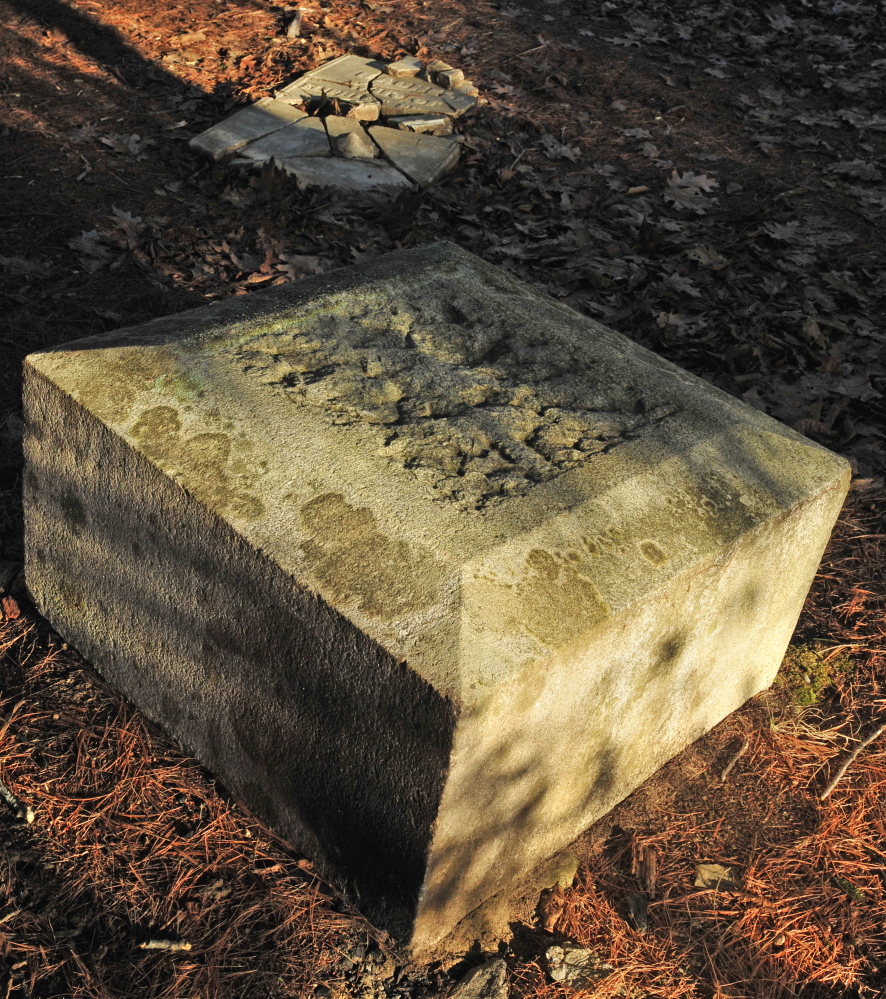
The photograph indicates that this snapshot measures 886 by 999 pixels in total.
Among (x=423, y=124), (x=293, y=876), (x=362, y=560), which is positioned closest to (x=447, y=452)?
(x=362, y=560)

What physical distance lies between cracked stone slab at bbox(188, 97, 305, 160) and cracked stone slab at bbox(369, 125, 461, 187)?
0.51 m

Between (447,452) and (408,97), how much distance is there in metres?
4.36

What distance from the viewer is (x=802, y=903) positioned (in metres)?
2.13

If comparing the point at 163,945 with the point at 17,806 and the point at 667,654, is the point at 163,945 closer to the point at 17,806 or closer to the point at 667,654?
the point at 17,806

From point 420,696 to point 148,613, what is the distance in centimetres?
83

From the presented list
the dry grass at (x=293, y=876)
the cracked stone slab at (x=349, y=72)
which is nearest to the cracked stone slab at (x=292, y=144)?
the cracked stone slab at (x=349, y=72)

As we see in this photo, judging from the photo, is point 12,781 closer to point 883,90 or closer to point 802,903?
point 802,903

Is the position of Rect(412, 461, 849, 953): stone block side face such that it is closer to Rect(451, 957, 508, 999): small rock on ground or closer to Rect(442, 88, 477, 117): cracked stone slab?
Rect(451, 957, 508, 999): small rock on ground

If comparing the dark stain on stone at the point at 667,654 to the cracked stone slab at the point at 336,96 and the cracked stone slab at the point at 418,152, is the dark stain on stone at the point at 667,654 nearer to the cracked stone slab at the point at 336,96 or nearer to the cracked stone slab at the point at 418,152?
the cracked stone slab at the point at 418,152

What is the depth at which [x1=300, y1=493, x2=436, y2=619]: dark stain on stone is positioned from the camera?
5.65ft

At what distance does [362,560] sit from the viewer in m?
1.79

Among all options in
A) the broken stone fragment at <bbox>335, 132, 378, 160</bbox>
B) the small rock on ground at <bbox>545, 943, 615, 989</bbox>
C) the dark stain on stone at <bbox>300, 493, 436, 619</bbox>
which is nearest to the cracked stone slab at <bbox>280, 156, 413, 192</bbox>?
the broken stone fragment at <bbox>335, 132, 378, 160</bbox>

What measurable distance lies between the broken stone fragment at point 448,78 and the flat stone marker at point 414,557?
3.96m

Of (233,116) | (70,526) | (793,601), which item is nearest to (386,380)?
(70,526)
